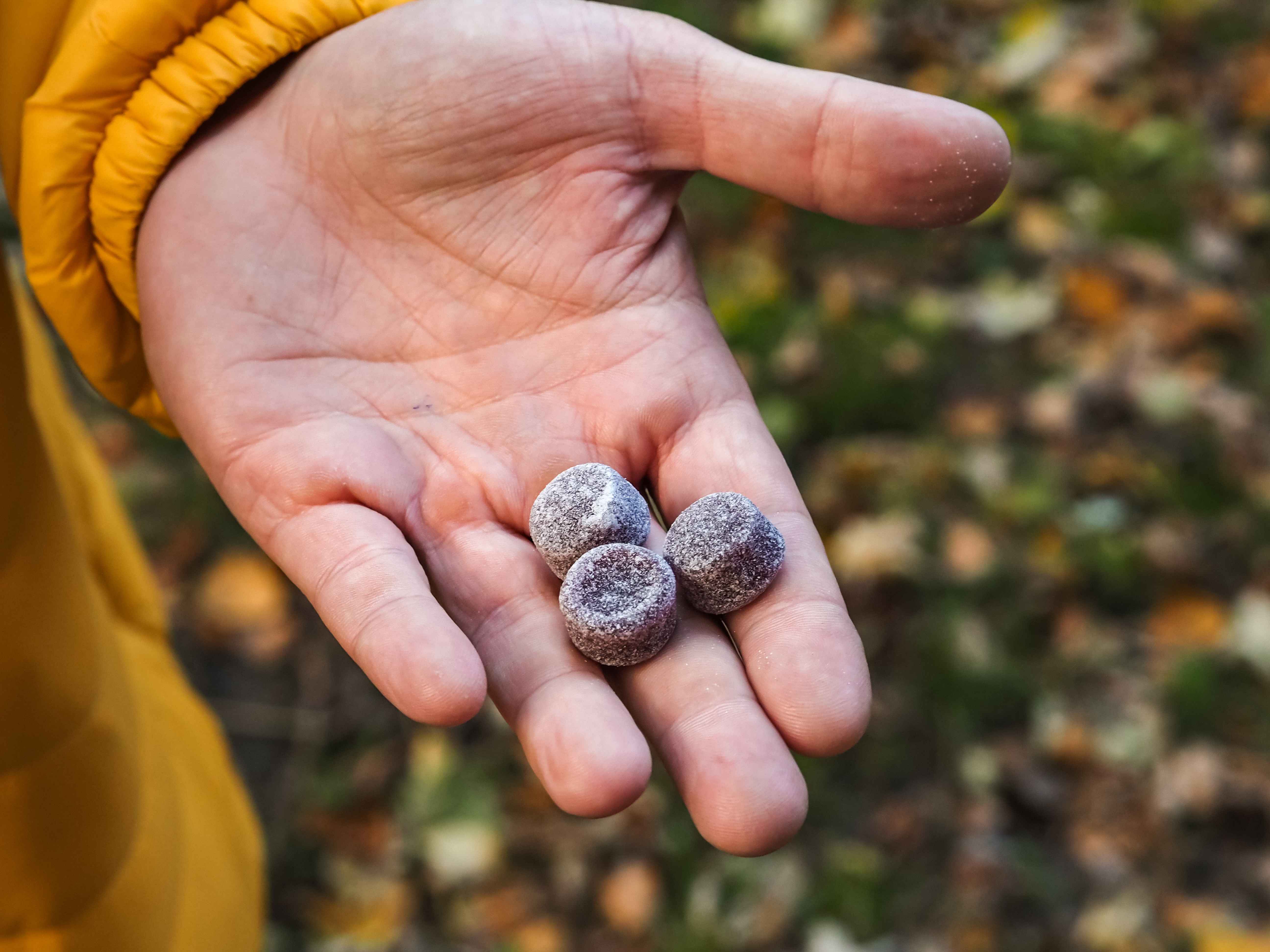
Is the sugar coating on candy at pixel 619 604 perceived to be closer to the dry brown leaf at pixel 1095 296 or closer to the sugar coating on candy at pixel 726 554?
the sugar coating on candy at pixel 726 554

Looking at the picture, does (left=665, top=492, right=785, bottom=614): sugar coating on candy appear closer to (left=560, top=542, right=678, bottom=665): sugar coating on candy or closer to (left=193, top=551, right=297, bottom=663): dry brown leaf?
(left=560, top=542, right=678, bottom=665): sugar coating on candy

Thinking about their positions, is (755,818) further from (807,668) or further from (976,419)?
(976,419)

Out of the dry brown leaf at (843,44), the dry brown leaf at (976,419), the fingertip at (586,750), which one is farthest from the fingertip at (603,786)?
the dry brown leaf at (843,44)

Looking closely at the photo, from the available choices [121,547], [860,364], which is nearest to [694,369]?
[121,547]

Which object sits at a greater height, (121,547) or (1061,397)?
(121,547)

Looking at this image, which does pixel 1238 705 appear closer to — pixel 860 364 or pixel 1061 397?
pixel 1061 397

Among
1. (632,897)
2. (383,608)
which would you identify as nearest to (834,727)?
(383,608)

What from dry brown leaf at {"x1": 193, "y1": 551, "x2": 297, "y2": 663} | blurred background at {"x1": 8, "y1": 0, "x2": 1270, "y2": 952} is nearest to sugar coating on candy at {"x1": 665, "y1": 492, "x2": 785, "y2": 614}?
blurred background at {"x1": 8, "y1": 0, "x2": 1270, "y2": 952}
